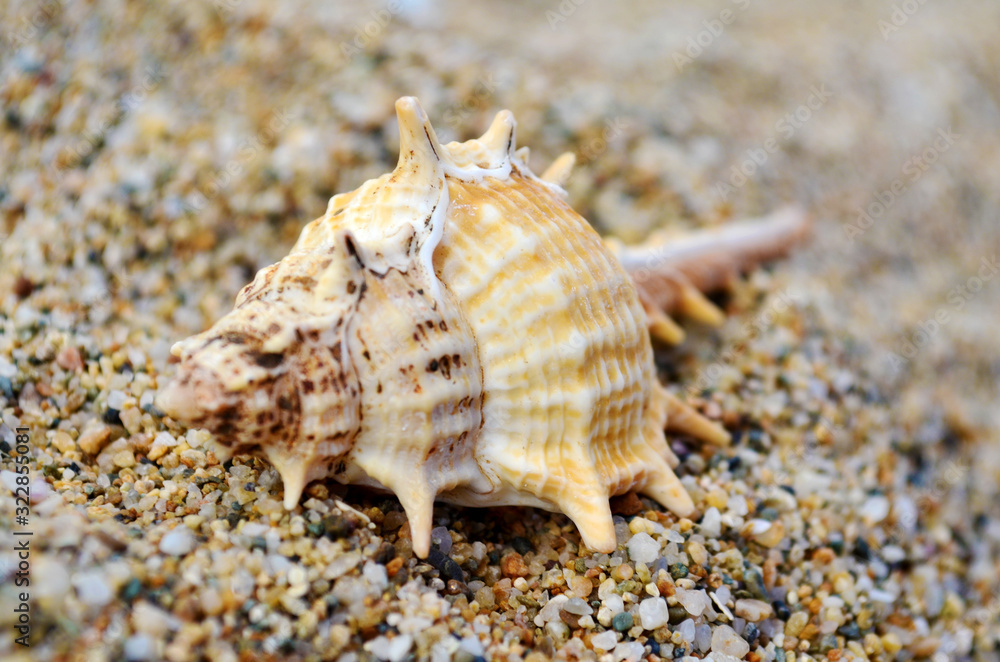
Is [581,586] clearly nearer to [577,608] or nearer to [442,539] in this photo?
[577,608]

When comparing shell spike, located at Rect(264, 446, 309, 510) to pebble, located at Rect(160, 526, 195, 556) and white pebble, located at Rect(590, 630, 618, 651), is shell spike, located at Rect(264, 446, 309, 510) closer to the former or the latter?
pebble, located at Rect(160, 526, 195, 556)

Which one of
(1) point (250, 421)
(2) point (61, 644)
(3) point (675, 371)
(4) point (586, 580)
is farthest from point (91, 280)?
(3) point (675, 371)

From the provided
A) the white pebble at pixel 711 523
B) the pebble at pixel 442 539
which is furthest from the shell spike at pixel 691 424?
the pebble at pixel 442 539

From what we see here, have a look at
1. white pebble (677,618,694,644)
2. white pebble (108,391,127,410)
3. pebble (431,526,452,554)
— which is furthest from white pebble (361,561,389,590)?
white pebble (108,391,127,410)

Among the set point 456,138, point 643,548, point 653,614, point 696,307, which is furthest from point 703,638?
point 456,138

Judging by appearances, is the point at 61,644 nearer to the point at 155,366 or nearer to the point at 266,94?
the point at 155,366
